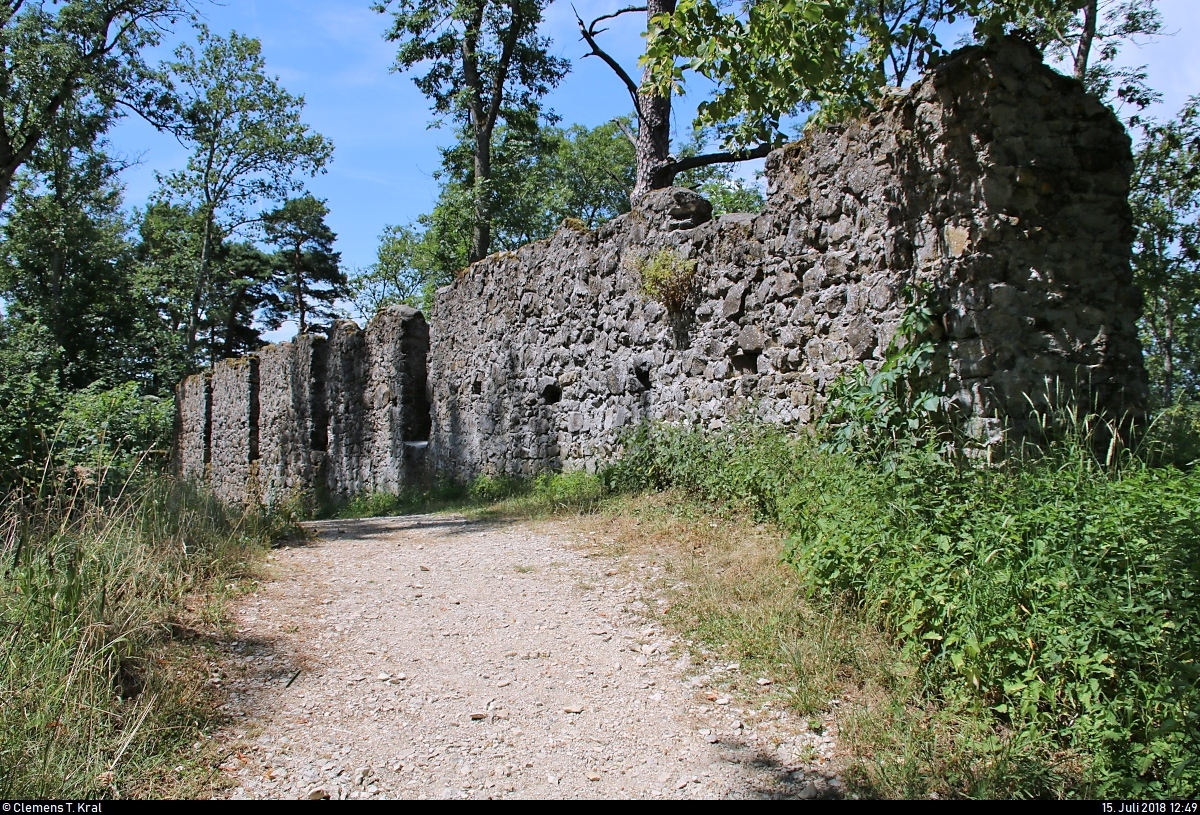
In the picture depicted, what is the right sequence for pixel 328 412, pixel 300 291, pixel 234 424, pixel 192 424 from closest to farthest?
pixel 328 412 → pixel 234 424 → pixel 192 424 → pixel 300 291

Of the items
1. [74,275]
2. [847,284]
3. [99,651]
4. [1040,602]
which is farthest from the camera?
[74,275]

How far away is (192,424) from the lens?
64.8ft

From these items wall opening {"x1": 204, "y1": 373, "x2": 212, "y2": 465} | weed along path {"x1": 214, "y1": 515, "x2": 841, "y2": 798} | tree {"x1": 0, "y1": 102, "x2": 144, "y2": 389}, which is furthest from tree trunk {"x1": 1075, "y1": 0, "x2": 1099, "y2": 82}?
tree {"x1": 0, "y1": 102, "x2": 144, "y2": 389}

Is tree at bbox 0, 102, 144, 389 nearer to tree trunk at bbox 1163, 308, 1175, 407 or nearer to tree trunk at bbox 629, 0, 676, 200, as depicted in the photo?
tree trunk at bbox 629, 0, 676, 200

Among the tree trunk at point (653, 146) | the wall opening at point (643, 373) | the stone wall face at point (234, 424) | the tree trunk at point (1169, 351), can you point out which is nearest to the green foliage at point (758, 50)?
the wall opening at point (643, 373)

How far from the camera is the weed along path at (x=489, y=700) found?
2.93 metres

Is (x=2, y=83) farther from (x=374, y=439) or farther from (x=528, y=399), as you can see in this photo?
(x=528, y=399)

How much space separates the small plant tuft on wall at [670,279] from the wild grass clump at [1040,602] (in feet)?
12.6

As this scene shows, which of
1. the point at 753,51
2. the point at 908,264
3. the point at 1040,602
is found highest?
the point at 753,51

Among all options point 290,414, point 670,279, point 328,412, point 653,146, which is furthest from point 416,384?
point 670,279

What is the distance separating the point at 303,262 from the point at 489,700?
122 ft

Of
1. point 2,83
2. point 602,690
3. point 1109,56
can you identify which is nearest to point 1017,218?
point 602,690

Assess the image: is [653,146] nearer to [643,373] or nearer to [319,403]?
[643,373]

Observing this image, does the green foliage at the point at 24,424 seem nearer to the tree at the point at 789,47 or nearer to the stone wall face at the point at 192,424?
the tree at the point at 789,47
